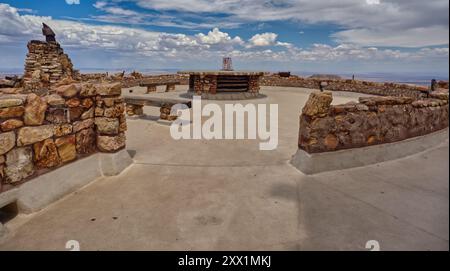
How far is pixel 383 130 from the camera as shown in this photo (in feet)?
18.0

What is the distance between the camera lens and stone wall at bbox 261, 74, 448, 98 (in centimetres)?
1631

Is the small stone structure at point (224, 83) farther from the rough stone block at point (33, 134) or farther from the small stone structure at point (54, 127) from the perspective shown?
the rough stone block at point (33, 134)

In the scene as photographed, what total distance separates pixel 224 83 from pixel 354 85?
35.0 feet

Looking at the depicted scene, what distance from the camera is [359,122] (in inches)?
202

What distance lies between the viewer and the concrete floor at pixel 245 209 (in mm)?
2963

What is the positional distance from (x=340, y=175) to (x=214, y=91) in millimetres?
10777

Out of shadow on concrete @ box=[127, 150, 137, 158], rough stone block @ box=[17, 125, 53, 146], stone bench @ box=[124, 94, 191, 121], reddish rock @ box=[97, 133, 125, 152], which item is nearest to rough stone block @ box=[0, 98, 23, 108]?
rough stone block @ box=[17, 125, 53, 146]

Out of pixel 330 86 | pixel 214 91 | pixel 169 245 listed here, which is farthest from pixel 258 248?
pixel 330 86

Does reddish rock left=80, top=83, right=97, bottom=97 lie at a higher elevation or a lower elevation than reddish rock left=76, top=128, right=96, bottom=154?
higher

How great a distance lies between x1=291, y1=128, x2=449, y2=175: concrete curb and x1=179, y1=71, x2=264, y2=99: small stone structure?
32.0ft

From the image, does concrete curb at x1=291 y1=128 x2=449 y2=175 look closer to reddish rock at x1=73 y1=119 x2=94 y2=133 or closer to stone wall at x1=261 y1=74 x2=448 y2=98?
reddish rock at x1=73 y1=119 x2=94 y2=133

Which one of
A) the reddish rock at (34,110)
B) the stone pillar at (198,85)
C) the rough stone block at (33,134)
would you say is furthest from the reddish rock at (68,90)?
the stone pillar at (198,85)

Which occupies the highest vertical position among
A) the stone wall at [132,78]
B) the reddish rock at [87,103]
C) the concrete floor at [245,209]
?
the stone wall at [132,78]
